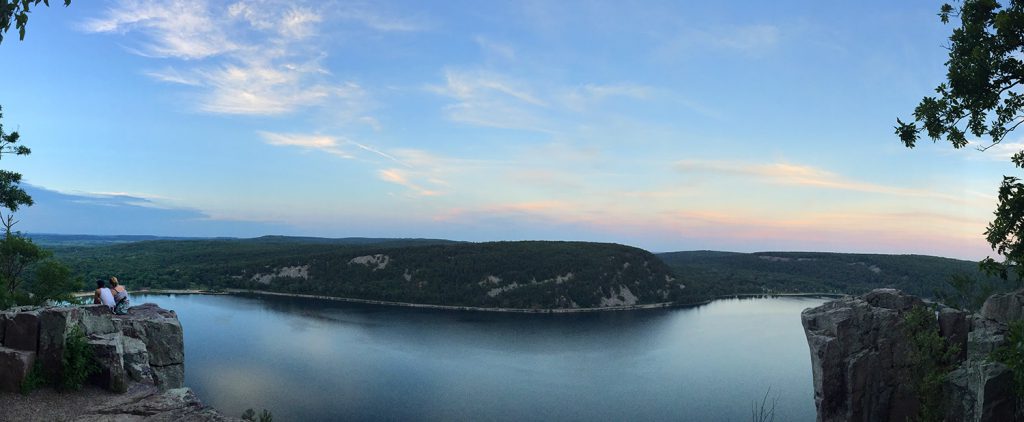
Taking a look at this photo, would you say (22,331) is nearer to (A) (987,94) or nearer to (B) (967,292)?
(A) (987,94)

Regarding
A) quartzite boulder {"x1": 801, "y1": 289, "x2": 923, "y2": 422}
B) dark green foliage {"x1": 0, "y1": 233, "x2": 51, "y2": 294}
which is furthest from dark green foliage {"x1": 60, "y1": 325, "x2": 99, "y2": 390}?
dark green foliage {"x1": 0, "y1": 233, "x2": 51, "y2": 294}

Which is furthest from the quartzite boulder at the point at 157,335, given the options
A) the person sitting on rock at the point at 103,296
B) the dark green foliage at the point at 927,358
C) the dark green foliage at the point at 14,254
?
the dark green foliage at the point at 927,358

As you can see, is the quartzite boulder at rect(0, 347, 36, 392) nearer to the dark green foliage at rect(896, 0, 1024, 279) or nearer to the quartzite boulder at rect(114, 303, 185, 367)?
the quartzite boulder at rect(114, 303, 185, 367)

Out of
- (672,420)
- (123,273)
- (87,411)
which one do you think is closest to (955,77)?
(87,411)

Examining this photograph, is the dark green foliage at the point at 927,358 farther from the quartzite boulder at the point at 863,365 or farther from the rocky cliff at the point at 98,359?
the rocky cliff at the point at 98,359

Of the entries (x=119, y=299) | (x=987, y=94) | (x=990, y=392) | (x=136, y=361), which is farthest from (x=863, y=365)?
(x=119, y=299)

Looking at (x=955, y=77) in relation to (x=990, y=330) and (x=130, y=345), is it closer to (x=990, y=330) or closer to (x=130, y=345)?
(x=990, y=330)
